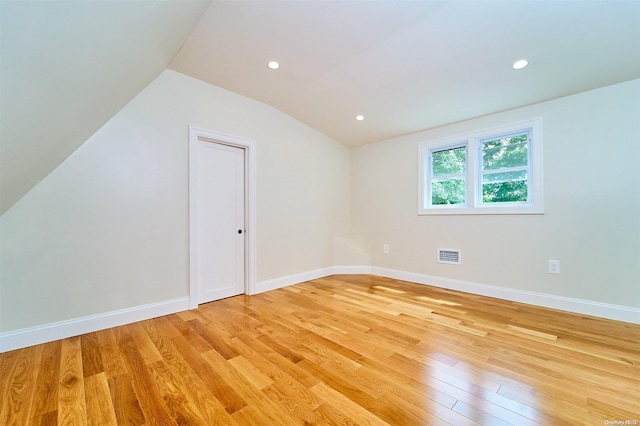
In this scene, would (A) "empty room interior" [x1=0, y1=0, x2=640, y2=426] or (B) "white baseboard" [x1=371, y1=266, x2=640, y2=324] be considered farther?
(B) "white baseboard" [x1=371, y1=266, x2=640, y2=324]

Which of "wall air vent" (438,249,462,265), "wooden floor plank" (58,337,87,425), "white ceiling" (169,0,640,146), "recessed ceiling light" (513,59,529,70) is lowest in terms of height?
"wooden floor plank" (58,337,87,425)

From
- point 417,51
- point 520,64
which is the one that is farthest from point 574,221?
point 417,51

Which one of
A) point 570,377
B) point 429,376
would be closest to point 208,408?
point 429,376

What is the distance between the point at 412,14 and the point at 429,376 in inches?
103

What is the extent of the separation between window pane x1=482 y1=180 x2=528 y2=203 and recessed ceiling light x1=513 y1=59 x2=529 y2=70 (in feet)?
4.38

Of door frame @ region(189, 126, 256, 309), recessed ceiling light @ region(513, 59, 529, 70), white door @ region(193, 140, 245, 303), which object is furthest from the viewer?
white door @ region(193, 140, 245, 303)

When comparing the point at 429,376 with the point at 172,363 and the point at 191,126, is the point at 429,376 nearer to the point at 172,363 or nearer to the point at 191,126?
the point at 172,363

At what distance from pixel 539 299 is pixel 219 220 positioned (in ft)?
12.6

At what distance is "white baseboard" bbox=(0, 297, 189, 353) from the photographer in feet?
6.47

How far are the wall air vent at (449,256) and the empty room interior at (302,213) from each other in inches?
1.3

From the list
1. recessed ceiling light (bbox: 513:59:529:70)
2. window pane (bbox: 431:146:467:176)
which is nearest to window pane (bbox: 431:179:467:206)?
window pane (bbox: 431:146:467:176)

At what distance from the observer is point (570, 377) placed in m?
1.58

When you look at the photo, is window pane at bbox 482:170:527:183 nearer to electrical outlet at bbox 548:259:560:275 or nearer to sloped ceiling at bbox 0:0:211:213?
electrical outlet at bbox 548:259:560:275

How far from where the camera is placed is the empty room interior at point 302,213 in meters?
1.39
